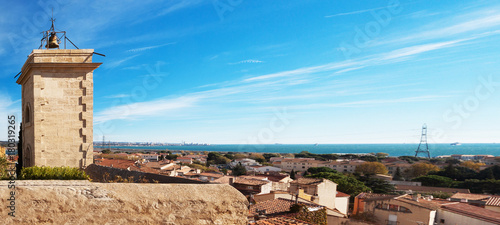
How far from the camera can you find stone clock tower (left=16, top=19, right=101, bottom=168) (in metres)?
8.25

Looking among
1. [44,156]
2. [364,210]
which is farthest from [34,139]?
[364,210]

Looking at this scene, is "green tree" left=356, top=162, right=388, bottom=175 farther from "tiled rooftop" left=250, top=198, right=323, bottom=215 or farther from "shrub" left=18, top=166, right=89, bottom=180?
"shrub" left=18, top=166, right=89, bottom=180

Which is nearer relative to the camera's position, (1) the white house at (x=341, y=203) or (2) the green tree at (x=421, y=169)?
(1) the white house at (x=341, y=203)

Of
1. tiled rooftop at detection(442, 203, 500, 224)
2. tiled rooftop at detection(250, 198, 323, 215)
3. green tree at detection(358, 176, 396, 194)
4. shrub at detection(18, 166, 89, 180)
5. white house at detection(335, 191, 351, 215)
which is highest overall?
shrub at detection(18, 166, 89, 180)

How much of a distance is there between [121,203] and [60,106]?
552 cm

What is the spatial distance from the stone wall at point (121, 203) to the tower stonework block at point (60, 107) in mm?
4889

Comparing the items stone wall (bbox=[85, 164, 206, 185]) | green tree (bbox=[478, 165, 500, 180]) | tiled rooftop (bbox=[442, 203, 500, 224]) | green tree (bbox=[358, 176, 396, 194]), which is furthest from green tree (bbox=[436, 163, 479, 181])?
stone wall (bbox=[85, 164, 206, 185])

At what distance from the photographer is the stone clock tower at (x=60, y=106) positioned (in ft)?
27.1

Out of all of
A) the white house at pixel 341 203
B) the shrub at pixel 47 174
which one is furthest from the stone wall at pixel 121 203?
the white house at pixel 341 203

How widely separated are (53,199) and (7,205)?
474 millimetres

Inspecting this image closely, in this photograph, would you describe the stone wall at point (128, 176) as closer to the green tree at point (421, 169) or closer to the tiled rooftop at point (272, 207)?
the tiled rooftop at point (272, 207)

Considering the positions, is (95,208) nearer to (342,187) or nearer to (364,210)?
(364,210)

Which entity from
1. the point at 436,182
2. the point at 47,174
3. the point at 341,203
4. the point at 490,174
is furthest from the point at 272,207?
the point at 490,174

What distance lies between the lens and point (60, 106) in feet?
27.6
